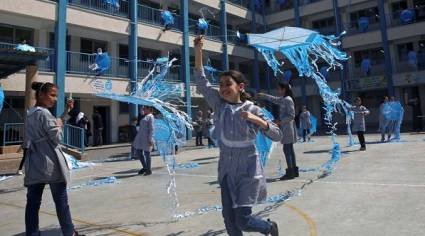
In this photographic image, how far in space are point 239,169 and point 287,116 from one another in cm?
465

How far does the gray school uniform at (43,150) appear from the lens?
4.39 metres

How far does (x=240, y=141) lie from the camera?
3766 millimetres

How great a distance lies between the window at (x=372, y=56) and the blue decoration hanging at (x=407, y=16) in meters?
3.38

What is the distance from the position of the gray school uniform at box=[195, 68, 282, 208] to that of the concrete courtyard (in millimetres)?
1198

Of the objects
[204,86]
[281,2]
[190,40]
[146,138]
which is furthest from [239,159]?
[281,2]

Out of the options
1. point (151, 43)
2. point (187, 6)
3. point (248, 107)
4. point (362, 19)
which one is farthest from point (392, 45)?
point (248, 107)

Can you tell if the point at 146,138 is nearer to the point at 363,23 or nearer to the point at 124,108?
the point at 124,108

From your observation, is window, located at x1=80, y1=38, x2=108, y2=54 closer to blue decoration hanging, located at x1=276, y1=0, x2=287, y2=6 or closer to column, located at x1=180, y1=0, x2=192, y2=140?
column, located at x1=180, y1=0, x2=192, y2=140

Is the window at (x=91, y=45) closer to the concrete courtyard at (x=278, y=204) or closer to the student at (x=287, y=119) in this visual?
the concrete courtyard at (x=278, y=204)

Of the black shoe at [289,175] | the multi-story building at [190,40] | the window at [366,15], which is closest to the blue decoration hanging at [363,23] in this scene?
the multi-story building at [190,40]

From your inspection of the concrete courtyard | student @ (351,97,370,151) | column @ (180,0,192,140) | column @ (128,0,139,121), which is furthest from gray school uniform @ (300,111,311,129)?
the concrete courtyard

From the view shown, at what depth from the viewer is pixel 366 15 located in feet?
109

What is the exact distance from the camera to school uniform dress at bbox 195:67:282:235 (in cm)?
368

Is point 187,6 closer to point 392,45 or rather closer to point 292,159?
point 392,45
